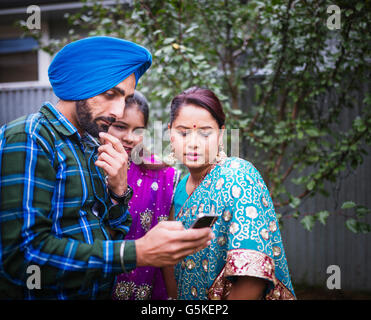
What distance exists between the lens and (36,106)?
211 inches

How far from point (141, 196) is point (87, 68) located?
0.95 meters

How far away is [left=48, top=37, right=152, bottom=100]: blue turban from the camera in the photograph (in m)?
1.30

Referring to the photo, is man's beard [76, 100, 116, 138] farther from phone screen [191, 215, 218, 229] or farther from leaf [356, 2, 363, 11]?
leaf [356, 2, 363, 11]

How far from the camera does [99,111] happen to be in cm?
132

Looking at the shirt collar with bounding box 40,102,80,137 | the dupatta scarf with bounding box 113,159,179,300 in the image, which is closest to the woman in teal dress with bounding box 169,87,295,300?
the dupatta scarf with bounding box 113,159,179,300

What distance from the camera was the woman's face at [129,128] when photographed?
2002 millimetres

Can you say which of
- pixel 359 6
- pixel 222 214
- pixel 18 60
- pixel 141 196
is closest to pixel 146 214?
pixel 141 196

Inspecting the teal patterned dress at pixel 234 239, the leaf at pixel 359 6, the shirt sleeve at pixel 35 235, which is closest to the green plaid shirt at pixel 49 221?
the shirt sleeve at pixel 35 235

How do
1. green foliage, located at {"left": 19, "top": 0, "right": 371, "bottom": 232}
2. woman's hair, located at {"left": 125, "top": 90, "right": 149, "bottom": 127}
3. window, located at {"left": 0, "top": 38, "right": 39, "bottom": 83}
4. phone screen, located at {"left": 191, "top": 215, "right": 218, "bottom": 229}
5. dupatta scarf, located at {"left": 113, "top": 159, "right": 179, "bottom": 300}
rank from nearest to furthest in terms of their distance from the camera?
phone screen, located at {"left": 191, "top": 215, "right": 218, "bottom": 229}
dupatta scarf, located at {"left": 113, "top": 159, "right": 179, "bottom": 300}
woman's hair, located at {"left": 125, "top": 90, "right": 149, "bottom": 127}
green foliage, located at {"left": 19, "top": 0, "right": 371, "bottom": 232}
window, located at {"left": 0, "top": 38, "right": 39, "bottom": 83}

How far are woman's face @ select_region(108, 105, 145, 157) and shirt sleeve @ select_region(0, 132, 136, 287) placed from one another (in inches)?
35.1

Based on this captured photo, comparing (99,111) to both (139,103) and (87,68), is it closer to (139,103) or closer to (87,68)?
(87,68)

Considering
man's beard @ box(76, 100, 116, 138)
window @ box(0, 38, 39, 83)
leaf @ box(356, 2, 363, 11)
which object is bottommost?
man's beard @ box(76, 100, 116, 138)

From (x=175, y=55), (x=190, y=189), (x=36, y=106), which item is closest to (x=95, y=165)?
(x=190, y=189)

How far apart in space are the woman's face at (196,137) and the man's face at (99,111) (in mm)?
417
